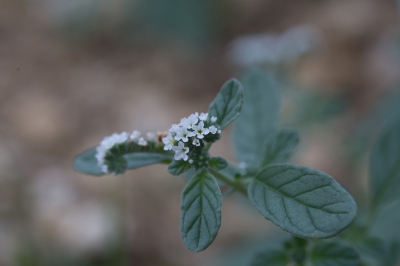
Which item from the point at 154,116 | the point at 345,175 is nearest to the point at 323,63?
the point at 345,175

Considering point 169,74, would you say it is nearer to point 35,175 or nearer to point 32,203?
point 35,175

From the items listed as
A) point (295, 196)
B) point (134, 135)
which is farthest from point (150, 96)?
point (295, 196)

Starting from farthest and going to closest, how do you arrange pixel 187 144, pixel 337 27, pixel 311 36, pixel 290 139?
pixel 337 27, pixel 311 36, pixel 290 139, pixel 187 144

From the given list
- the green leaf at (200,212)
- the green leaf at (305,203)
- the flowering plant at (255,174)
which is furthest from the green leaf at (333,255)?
the green leaf at (200,212)

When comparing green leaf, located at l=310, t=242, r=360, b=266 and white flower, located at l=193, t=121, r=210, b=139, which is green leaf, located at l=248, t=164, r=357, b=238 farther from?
green leaf, located at l=310, t=242, r=360, b=266

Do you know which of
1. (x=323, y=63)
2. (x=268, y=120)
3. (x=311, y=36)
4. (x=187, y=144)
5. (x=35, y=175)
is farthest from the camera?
(x=323, y=63)

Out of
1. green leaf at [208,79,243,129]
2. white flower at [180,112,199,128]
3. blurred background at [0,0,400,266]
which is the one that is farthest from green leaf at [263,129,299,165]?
blurred background at [0,0,400,266]

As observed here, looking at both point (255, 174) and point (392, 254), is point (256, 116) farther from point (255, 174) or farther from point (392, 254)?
point (392, 254)

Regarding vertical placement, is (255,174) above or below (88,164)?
below
